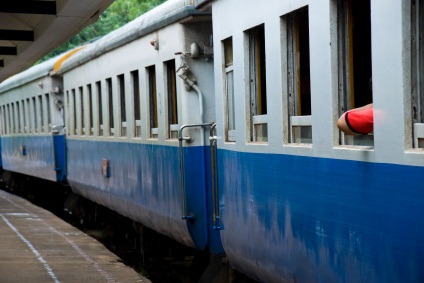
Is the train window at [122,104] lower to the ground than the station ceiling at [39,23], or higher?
lower

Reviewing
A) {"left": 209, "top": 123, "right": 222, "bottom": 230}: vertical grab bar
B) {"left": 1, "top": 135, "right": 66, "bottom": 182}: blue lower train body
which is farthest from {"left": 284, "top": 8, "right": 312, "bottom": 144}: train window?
{"left": 1, "top": 135, "right": 66, "bottom": 182}: blue lower train body

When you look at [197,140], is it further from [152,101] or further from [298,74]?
[298,74]

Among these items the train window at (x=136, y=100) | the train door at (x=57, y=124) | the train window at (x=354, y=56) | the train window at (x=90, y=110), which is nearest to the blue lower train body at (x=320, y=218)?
the train window at (x=354, y=56)

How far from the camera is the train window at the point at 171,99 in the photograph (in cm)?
1101

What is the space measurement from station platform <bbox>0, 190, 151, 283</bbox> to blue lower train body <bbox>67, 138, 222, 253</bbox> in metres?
0.66

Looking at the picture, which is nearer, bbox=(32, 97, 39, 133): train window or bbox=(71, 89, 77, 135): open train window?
bbox=(71, 89, 77, 135): open train window

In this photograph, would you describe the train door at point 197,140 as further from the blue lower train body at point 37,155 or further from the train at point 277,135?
the blue lower train body at point 37,155

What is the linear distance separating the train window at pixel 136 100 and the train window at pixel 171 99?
1843 mm

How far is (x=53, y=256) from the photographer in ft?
38.3

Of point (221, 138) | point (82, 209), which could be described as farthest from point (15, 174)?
point (221, 138)

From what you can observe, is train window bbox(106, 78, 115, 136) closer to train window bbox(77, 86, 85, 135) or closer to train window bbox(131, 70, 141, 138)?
train window bbox(131, 70, 141, 138)

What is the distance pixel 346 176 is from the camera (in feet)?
18.7

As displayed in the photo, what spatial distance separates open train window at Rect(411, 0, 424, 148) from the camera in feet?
15.9

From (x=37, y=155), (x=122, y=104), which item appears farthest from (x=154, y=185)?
(x=37, y=155)
